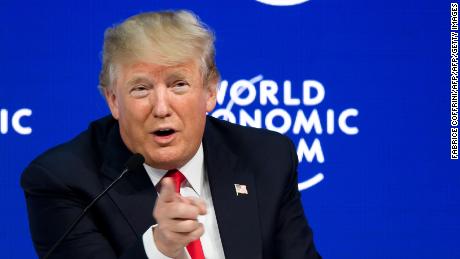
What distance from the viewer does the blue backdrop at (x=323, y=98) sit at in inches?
116

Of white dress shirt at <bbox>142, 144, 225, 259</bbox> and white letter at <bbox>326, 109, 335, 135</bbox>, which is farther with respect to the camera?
white letter at <bbox>326, 109, 335, 135</bbox>

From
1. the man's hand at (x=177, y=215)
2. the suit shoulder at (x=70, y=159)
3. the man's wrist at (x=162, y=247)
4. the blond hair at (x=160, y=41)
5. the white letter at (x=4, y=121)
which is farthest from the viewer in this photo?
the white letter at (x=4, y=121)

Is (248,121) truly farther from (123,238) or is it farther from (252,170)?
(123,238)

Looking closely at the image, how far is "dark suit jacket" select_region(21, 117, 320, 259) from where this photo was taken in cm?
206

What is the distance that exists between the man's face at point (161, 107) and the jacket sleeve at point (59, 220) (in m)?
0.21

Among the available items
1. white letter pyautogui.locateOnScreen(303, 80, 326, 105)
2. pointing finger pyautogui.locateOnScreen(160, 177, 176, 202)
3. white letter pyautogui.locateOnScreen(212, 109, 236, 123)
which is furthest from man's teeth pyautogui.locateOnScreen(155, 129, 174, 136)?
white letter pyautogui.locateOnScreen(303, 80, 326, 105)

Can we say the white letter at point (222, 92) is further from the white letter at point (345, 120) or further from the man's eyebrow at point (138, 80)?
the man's eyebrow at point (138, 80)

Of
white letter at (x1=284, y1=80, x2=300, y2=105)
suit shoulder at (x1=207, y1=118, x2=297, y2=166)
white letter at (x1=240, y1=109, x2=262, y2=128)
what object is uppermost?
white letter at (x1=284, y1=80, x2=300, y2=105)

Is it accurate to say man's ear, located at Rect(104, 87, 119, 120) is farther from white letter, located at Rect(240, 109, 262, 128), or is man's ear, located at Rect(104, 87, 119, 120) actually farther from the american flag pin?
white letter, located at Rect(240, 109, 262, 128)

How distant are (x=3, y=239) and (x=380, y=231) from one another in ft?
4.51

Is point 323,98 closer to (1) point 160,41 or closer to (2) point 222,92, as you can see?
(2) point 222,92

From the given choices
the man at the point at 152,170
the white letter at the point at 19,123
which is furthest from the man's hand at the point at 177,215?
the white letter at the point at 19,123

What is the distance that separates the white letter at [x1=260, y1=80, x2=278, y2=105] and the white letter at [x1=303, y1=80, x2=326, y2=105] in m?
0.10

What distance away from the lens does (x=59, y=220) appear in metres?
2.05
